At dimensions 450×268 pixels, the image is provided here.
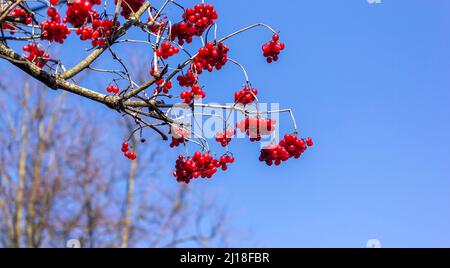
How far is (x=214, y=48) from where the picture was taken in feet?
12.1

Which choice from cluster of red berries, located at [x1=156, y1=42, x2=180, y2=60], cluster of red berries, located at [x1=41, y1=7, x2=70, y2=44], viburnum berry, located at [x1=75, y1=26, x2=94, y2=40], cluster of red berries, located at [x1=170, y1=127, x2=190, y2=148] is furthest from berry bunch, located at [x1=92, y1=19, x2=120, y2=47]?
cluster of red berries, located at [x1=170, y1=127, x2=190, y2=148]

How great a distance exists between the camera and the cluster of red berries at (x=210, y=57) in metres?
3.68

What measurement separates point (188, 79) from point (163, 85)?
0.64 ft

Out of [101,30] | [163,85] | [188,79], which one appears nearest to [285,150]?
[188,79]

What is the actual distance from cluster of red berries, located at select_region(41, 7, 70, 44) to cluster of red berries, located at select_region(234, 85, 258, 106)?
46.1 inches

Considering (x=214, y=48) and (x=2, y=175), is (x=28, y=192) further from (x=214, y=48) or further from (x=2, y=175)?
(x=214, y=48)

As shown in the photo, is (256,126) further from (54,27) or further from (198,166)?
(54,27)

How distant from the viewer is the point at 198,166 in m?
4.12

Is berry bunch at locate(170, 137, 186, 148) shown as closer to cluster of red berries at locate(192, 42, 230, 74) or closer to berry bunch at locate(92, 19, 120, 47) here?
cluster of red berries at locate(192, 42, 230, 74)

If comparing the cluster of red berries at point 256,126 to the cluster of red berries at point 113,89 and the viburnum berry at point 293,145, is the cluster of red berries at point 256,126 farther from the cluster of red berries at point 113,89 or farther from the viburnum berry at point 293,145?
the cluster of red berries at point 113,89
